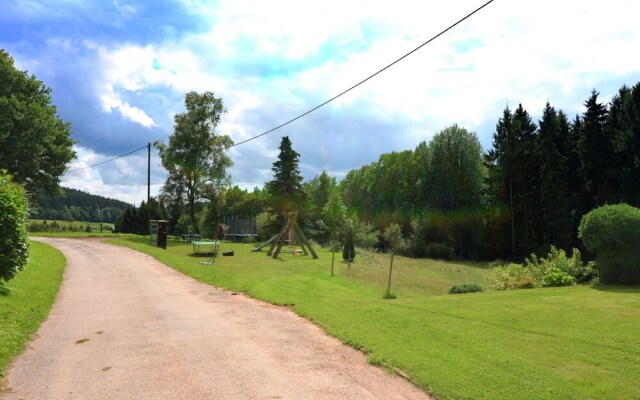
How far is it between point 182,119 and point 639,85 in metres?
47.6

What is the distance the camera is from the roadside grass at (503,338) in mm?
6047

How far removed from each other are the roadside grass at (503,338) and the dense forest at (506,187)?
2386cm

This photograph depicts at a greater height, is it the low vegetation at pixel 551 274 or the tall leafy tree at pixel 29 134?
the tall leafy tree at pixel 29 134

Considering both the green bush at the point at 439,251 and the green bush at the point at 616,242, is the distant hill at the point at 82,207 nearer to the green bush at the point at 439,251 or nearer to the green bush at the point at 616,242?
the green bush at the point at 439,251

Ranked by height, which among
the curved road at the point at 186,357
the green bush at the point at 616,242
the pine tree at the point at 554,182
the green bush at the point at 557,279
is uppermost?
the pine tree at the point at 554,182

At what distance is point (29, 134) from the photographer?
1660 inches

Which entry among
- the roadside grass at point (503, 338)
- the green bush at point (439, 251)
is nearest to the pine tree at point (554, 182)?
the green bush at point (439, 251)

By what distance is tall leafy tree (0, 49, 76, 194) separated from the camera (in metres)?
41.8

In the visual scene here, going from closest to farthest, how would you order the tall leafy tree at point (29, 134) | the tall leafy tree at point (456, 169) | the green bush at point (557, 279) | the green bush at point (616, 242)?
the green bush at point (616, 242) < the green bush at point (557, 279) < the tall leafy tree at point (29, 134) < the tall leafy tree at point (456, 169)

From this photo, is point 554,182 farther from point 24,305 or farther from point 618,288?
point 24,305

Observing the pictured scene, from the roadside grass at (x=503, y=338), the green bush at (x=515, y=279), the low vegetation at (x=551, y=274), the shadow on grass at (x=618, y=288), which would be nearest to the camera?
the roadside grass at (x=503, y=338)

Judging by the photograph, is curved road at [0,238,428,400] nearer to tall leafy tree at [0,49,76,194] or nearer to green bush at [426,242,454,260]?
tall leafy tree at [0,49,76,194]

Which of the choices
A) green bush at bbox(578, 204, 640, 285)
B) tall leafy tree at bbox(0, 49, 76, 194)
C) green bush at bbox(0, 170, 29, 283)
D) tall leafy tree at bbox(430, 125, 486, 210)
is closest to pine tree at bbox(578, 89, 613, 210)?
tall leafy tree at bbox(430, 125, 486, 210)

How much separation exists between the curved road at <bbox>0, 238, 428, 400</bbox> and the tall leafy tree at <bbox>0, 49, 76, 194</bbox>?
113 ft
